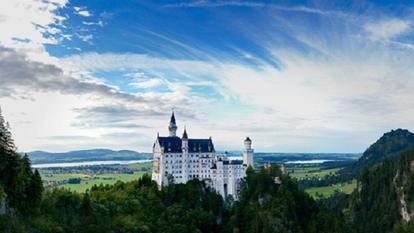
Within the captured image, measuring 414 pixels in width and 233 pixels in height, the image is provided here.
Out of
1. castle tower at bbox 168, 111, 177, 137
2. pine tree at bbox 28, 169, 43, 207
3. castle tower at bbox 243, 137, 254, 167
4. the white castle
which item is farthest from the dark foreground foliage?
castle tower at bbox 168, 111, 177, 137

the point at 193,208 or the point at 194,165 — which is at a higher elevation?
the point at 194,165

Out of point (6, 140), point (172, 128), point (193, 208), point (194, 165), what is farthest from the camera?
point (172, 128)

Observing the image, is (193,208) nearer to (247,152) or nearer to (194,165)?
(194,165)

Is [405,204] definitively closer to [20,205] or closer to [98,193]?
[98,193]

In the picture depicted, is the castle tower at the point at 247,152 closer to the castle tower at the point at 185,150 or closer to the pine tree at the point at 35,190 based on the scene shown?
the castle tower at the point at 185,150

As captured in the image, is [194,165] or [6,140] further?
[194,165]

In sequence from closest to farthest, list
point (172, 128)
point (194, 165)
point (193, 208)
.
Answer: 1. point (193, 208)
2. point (194, 165)
3. point (172, 128)

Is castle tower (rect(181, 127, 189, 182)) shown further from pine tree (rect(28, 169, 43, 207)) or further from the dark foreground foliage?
pine tree (rect(28, 169, 43, 207))

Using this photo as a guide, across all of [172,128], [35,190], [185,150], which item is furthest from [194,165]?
[35,190]
